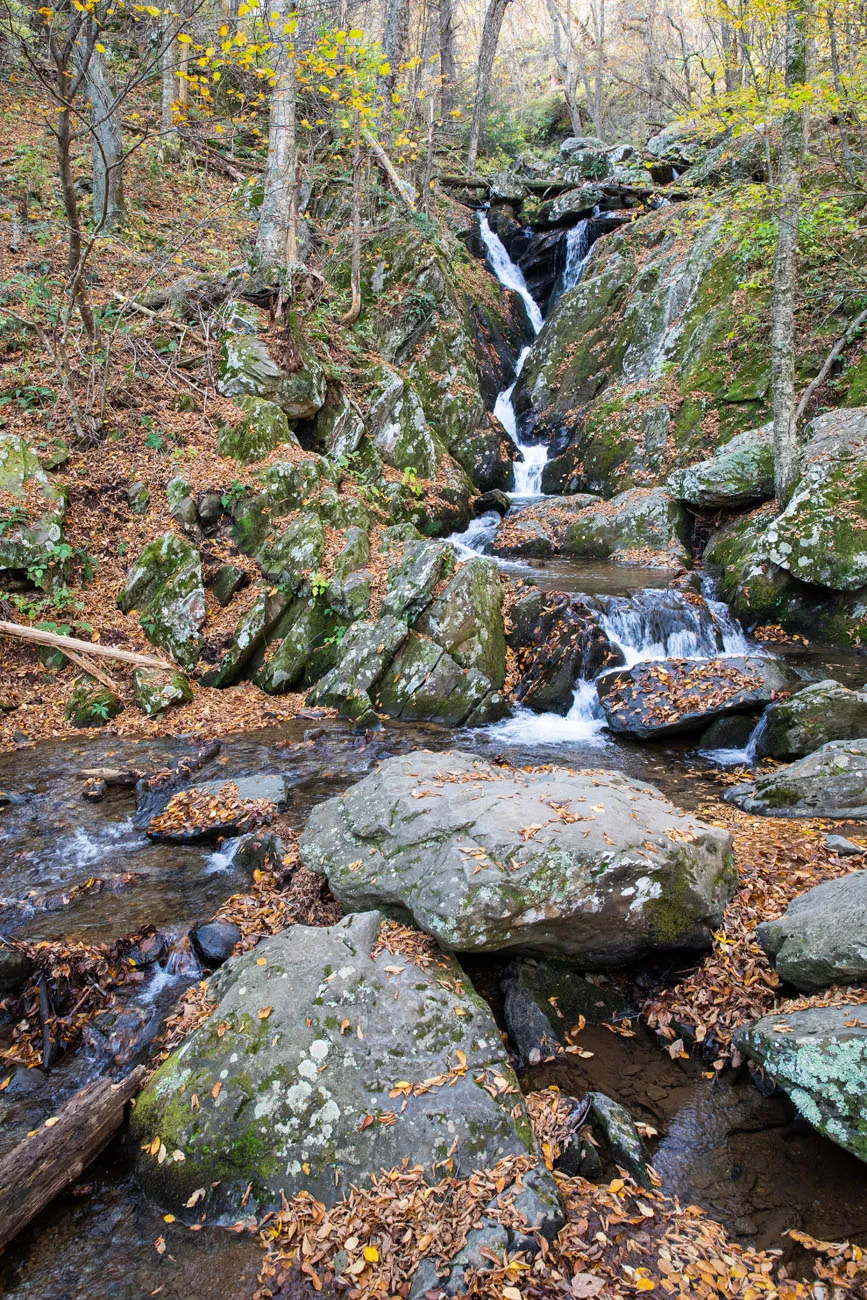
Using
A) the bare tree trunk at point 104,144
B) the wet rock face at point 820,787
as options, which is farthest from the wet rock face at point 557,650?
the bare tree trunk at point 104,144

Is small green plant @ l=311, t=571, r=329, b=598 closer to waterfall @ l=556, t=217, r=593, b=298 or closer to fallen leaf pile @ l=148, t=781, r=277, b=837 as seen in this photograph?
fallen leaf pile @ l=148, t=781, r=277, b=837

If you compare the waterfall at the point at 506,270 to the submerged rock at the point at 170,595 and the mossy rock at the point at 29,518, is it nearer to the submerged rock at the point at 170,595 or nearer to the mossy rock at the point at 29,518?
the submerged rock at the point at 170,595

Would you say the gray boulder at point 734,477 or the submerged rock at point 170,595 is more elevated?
the gray boulder at point 734,477

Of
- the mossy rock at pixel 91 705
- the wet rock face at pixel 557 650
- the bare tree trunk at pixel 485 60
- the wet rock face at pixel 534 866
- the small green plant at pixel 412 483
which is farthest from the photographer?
the bare tree trunk at pixel 485 60

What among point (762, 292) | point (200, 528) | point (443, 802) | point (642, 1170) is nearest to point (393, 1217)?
point (642, 1170)

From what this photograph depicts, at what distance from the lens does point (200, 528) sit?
10.8 metres

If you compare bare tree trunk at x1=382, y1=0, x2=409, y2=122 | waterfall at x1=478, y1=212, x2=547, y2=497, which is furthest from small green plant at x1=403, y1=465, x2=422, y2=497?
bare tree trunk at x1=382, y1=0, x2=409, y2=122

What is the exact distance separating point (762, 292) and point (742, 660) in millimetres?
10798

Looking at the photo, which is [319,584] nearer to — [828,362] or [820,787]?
[820,787]

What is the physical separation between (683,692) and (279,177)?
12.9 meters

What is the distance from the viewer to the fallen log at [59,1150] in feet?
9.50

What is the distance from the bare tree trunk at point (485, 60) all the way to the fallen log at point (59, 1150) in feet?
98.6

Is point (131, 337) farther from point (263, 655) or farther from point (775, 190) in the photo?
point (775, 190)

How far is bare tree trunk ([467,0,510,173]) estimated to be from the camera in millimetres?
23922
